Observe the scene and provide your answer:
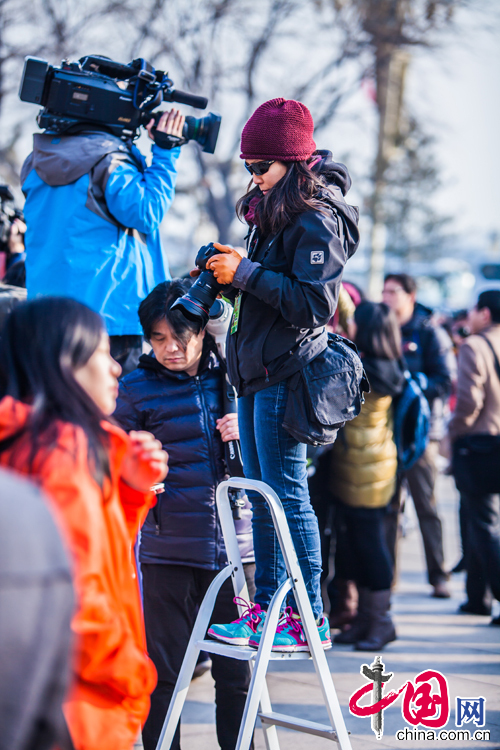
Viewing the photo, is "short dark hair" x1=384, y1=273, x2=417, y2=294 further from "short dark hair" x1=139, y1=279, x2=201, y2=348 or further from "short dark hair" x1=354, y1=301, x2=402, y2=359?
"short dark hair" x1=139, y1=279, x2=201, y2=348

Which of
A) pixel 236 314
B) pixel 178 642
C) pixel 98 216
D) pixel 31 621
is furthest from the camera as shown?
pixel 98 216

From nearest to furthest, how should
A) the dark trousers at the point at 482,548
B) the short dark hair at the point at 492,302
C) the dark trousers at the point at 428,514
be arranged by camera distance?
1. the dark trousers at the point at 482,548
2. the short dark hair at the point at 492,302
3. the dark trousers at the point at 428,514

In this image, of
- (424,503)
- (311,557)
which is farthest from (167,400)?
(424,503)

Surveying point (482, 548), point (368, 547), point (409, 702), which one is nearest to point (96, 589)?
point (409, 702)

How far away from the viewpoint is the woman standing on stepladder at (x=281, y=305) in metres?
2.40

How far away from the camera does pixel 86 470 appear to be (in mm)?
1574

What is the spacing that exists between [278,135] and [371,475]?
2.58 meters

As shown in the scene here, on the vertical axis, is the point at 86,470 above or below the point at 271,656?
above

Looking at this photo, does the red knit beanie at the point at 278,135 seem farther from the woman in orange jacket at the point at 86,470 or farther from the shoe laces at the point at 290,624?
the shoe laces at the point at 290,624

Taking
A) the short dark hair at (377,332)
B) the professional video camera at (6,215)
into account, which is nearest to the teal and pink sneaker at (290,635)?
the short dark hair at (377,332)

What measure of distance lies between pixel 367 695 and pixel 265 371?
195cm

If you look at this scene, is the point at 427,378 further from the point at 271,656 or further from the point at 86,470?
the point at 86,470

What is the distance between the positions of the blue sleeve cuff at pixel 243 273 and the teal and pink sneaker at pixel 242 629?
102 cm

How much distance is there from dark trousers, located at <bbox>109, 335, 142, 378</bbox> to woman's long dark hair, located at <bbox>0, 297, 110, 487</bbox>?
66.9 inches
